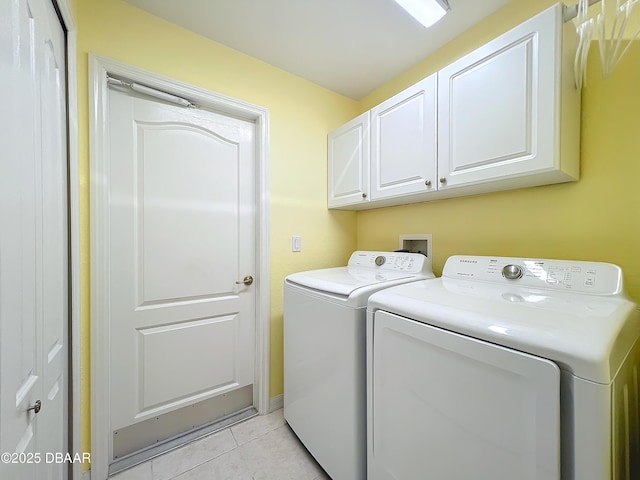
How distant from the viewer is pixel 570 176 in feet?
3.62

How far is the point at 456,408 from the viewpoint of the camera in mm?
761

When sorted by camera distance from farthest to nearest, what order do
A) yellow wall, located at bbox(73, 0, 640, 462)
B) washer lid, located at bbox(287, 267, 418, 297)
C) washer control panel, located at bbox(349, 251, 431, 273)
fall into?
washer control panel, located at bbox(349, 251, 431, 273)
washer lid, located at bbox(287, 267, 418, 297)
yellow wall, located at bbox(73, 0, 640, 462)

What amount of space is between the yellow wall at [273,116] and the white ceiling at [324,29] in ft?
0.35

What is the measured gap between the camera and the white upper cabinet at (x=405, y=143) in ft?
4.60

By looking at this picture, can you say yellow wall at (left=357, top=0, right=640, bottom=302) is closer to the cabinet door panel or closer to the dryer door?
the cabinet door panel

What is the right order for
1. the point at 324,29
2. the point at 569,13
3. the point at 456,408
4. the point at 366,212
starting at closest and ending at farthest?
1. the point at 456,408
2. the point at 569,13
3. the point at 324,29
4. the point at 366,212

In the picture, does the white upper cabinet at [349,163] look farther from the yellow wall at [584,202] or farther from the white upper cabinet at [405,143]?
the yellow wall at [584,202]

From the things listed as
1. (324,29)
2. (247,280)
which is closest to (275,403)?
(247,280)

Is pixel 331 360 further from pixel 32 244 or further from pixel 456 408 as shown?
pixel 32 244

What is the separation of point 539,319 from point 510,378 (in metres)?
0.19

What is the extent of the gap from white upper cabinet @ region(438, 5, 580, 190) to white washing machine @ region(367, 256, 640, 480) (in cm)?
45

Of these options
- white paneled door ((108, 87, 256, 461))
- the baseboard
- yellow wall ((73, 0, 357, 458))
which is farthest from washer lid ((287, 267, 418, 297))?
the baseboard

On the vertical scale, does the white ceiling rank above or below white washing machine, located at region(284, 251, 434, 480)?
above

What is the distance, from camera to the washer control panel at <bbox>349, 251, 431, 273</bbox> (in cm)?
155
